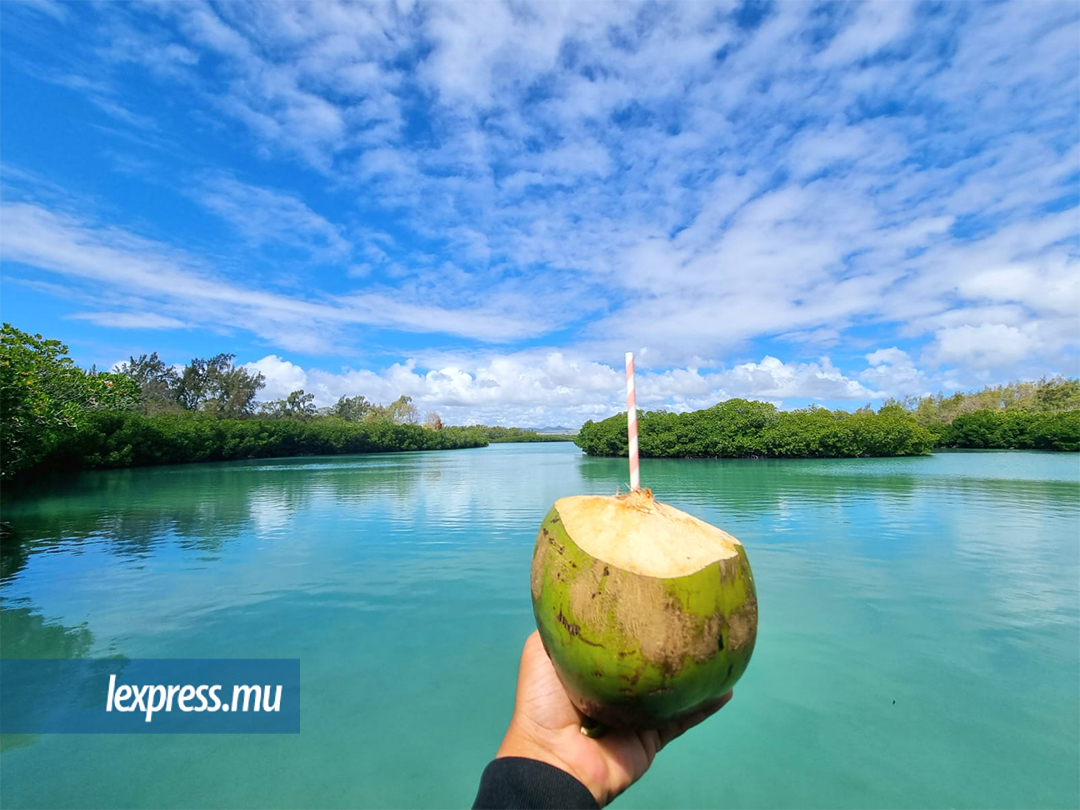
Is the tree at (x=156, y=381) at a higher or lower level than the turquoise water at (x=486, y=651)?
higher

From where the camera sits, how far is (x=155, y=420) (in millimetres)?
43156

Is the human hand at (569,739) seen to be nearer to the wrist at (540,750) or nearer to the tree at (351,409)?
the wrist at (540,750)

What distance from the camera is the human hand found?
1.48m

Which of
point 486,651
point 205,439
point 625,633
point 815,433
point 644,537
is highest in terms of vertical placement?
point 815,433

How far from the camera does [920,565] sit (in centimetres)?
1047

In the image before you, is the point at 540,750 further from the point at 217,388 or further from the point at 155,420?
the point at 217,388

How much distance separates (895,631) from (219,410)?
2807 inches

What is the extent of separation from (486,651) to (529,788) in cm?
602

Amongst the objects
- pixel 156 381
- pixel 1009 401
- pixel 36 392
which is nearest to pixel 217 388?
pixel 156 381

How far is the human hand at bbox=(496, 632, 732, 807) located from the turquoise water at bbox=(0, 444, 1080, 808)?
3567 millimetres

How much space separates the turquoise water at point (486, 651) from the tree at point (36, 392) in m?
2.65

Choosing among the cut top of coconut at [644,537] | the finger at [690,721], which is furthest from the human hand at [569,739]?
the cut top of coconut at [644,537]

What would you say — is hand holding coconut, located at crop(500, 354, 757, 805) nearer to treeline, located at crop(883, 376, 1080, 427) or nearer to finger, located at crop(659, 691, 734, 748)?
A: finger, located at crop(659, 691, 734, 748)

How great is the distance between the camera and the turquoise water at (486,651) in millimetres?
4480
